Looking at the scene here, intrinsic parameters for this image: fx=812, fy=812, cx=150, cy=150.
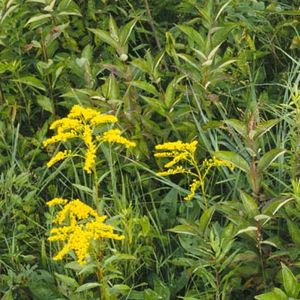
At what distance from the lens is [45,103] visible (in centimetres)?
324

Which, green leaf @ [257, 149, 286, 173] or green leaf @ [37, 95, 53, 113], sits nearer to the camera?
green leaf @ [257, 149, 286, 173]

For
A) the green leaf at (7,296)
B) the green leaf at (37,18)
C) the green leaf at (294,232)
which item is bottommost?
the green leaf at (7,296)

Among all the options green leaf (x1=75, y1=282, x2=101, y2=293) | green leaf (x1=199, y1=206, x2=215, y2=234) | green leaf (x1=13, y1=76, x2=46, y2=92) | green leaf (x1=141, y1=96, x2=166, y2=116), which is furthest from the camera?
green leaf (x1=13, y1=76, x2=46, y2=92)

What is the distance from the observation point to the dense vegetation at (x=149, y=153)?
2.42 m

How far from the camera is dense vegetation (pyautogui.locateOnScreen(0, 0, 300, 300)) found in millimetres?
2418

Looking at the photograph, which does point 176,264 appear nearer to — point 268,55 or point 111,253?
point 111,253

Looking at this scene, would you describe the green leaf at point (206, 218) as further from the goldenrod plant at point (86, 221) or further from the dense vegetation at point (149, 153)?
the goldenrod plant at point (86, 221)

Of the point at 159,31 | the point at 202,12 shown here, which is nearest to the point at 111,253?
the point at 202,12

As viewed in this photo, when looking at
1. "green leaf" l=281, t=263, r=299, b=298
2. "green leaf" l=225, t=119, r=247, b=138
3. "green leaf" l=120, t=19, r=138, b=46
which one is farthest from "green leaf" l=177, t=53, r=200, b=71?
"green leaf" l=281, t=263, r=299, b=298

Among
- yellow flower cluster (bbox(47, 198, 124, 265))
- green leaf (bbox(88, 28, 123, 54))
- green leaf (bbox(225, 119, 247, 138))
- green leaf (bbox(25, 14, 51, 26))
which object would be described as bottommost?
yellow flower cluster (bbox(47, 198, 124, 265))

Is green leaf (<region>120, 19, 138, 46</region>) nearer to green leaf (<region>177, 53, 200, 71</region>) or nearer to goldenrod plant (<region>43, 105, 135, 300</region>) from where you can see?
green leaf (<region>177, 53, 200, 71</region>)

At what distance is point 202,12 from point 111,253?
3.45ft

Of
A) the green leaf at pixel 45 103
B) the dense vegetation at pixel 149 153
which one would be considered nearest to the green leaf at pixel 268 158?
the dense vegetation at pixel 149 153

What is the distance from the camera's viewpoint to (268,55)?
3.59 m
